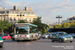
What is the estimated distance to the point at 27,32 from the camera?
33344mm

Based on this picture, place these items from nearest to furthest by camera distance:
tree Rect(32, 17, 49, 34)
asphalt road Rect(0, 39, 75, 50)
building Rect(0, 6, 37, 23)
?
1. asphalt road Rect(0, 39, 75, 50)
2. tree Rect(32, 17, 49, 34)
3. building Rect(0, 6, 37, 23)

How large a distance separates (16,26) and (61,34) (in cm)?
703

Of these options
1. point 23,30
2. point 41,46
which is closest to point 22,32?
point 23,30

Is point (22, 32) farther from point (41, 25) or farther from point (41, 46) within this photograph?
point (41, 25)

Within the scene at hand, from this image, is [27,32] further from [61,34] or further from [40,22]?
[40,22]

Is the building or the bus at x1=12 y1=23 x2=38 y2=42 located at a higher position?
the building

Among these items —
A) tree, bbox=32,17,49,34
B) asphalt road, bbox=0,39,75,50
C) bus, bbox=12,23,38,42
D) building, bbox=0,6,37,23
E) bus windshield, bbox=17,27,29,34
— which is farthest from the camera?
building, bbox=0,6,37,23

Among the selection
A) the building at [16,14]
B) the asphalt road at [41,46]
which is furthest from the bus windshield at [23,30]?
the building at [16,14]

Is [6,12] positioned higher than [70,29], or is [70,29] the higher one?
[6,12]

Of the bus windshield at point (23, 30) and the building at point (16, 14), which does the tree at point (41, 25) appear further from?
the bus windshield at point (23, 30)

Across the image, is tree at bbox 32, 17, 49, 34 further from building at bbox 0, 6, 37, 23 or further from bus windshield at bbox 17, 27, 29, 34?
bus windshield at bbox 17, 27, 29, 34

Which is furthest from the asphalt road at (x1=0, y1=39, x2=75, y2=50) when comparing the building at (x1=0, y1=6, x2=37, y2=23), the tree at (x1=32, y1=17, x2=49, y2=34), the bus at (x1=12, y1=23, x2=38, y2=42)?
the building at (x1=0, y1=6, x2=37, y2=23)

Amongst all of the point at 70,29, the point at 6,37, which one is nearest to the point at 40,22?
the point at 70,29

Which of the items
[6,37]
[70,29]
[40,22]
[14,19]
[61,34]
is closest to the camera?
[61,34]
